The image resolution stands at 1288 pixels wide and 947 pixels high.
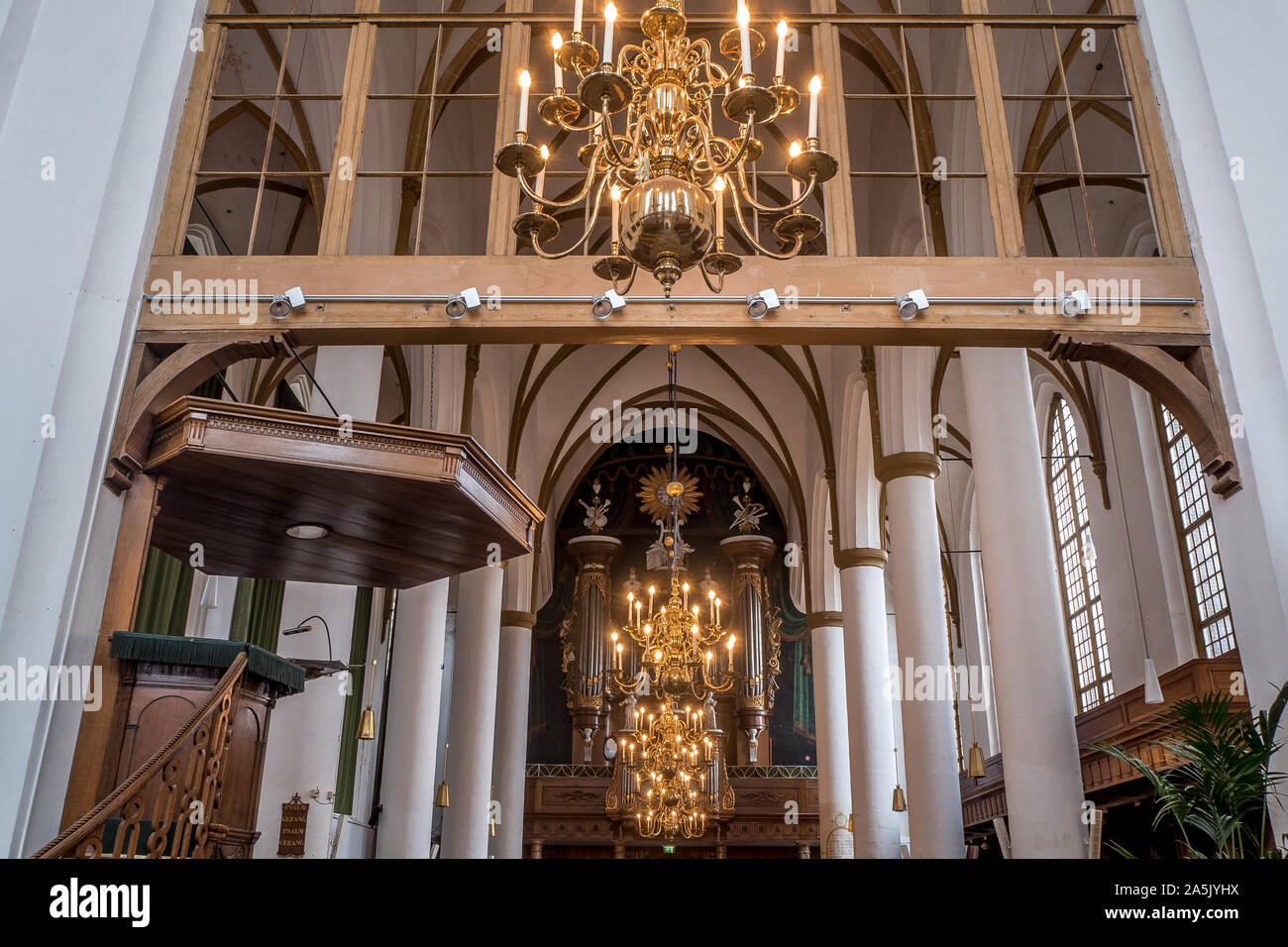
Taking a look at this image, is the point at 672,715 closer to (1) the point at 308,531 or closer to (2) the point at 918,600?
(2) the point at 918,600

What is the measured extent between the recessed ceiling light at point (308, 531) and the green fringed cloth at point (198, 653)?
879mm

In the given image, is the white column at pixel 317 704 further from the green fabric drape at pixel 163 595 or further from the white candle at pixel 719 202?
the white candle at pixel 719 202

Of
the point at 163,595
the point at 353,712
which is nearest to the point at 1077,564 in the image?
the point at 353,712

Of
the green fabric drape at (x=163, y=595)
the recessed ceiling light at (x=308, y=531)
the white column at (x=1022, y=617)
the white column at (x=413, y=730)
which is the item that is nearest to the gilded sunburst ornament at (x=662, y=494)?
the white column at (x=413, y=730)

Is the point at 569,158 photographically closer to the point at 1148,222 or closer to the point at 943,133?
the point at 943,133

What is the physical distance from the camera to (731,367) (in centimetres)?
1922

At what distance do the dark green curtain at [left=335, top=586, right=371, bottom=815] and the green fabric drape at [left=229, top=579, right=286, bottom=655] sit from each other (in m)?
1.40

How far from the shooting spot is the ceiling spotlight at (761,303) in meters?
6.44

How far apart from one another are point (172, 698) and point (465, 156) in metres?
8.72

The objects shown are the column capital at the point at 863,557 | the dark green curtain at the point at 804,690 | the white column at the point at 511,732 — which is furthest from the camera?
the dark green curtain at the point at 804,690

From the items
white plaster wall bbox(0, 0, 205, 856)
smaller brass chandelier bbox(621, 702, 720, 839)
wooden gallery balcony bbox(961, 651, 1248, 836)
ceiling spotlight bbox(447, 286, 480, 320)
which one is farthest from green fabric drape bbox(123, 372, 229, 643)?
wooden gallery balcony bbox(961, 651, 1248, 836)

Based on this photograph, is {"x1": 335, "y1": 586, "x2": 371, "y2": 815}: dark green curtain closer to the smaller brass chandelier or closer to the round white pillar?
the smaller brass chandelier

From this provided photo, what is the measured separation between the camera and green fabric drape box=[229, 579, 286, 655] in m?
13.2
